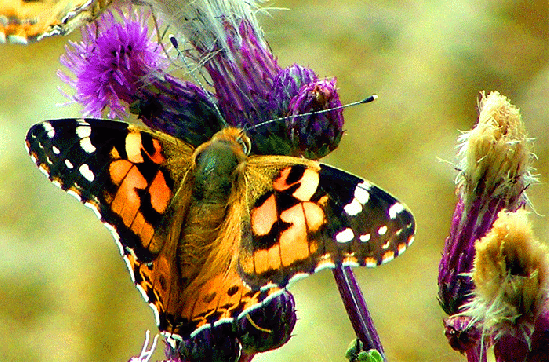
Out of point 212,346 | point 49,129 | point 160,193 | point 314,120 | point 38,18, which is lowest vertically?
point 212,346

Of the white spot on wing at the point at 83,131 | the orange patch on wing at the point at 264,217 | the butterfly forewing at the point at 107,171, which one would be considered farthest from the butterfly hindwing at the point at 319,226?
the white spot on wing at the point at 83,131

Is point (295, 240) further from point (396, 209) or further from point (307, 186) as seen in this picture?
point (396, 209)

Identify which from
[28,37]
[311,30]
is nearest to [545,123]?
[311,30]

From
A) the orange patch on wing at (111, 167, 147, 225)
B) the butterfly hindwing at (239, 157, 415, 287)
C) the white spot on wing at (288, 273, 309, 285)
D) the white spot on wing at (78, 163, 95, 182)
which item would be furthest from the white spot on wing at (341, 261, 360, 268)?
the white spot on wing at (78, 163, 95, 182)

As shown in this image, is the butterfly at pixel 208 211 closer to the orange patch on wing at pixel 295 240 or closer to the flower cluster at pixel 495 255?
the orange patch on wing at pixel 295 240

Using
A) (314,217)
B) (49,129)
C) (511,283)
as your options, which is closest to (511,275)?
(511,283)

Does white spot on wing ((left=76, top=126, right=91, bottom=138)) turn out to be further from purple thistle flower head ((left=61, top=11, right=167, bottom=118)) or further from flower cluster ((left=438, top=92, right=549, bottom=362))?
flower cluster ((left=438, top=92, right=549, bottom=362))

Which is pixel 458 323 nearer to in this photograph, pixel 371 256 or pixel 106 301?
pixel 371 256
